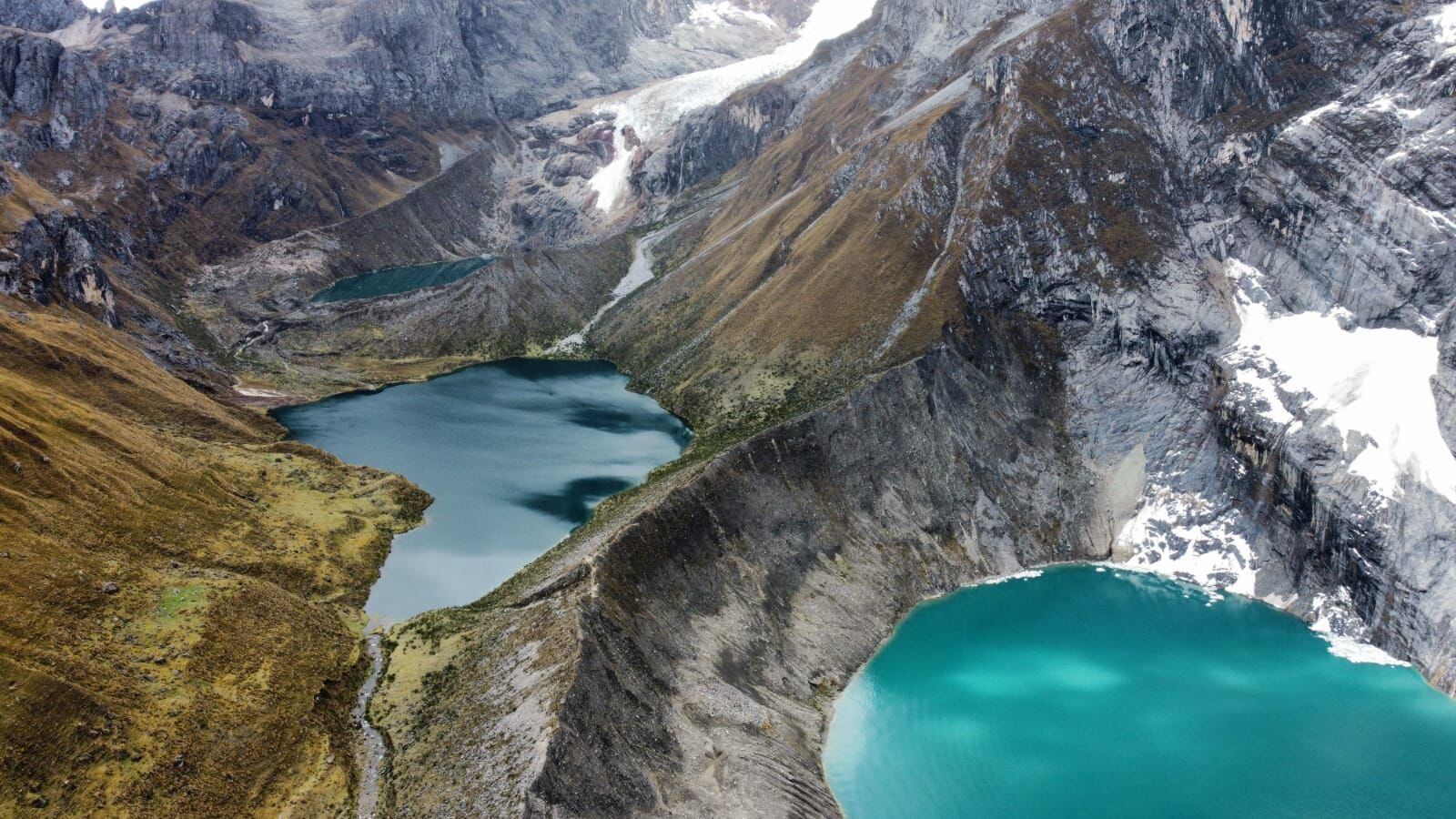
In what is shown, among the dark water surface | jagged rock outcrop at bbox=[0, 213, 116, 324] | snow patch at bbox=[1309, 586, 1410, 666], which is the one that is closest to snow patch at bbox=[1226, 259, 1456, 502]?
snow patch at bbox=[1309, 586, 1410, 666]

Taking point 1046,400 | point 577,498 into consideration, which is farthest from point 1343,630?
point 577,498

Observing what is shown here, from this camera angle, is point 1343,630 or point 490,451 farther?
point 490,451

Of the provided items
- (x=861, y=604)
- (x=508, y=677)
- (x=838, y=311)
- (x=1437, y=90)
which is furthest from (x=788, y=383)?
(x=1437, y=90)

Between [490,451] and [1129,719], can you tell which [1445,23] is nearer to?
[1129,719]

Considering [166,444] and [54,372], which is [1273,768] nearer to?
[166,444]

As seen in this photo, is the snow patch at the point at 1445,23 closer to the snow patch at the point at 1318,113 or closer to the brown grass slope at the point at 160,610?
the snow patch at the point at 1318,113

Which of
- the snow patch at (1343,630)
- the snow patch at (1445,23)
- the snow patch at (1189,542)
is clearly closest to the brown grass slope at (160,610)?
the snow patch at (1189,542)
